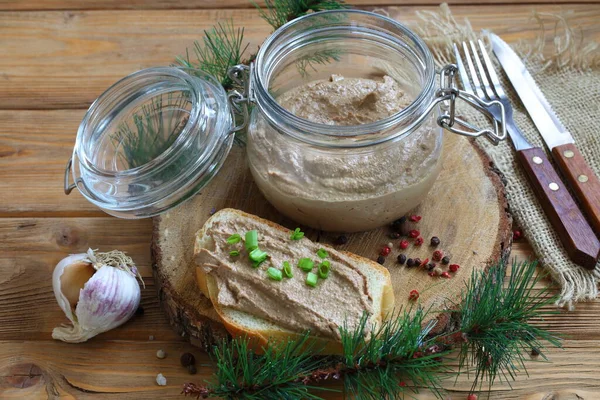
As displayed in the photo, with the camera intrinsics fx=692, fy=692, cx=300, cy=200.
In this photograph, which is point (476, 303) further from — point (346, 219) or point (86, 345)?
point (86, 345)

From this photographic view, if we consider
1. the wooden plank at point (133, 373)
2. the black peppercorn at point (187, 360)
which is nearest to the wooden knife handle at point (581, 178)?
the wooden plank at point (133, 373)

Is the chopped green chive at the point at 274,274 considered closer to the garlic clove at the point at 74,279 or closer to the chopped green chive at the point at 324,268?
the chopped green chive at the point at 324,268

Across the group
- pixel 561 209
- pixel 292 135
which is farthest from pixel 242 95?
pixel 561 209

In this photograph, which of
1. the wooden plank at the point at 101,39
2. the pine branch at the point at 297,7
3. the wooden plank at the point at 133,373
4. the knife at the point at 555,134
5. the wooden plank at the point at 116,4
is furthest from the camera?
the wooden plank at the point at 116,4

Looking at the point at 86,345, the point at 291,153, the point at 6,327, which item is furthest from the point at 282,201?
the point at 6,327

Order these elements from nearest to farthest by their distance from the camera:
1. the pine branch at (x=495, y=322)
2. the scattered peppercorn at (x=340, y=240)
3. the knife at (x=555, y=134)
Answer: the pine branch at (x=495, y=322) → the scattered peppercorn at (x=340, y=240) → the knife at (x=555, y=134)

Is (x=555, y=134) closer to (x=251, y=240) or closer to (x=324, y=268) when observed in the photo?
(x=324, y=268)
